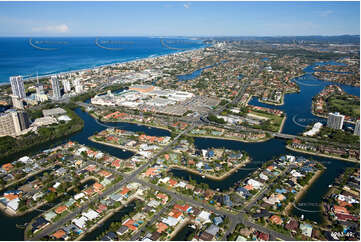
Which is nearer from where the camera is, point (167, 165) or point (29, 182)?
point (29, 182)

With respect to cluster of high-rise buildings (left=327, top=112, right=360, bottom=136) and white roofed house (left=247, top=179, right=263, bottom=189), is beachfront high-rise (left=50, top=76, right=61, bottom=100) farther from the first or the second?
cluster of high-rise buildings (left=327, top=112, right=360, bottom=136)

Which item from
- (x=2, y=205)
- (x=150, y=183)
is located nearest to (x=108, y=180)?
(x=150, y=183)

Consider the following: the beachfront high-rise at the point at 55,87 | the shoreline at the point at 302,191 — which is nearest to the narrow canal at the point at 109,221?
the shoreline at the point at 302,191

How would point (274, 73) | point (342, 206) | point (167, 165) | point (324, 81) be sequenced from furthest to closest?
1. point (274, 73)
2. point (324, 81)
3. point (167, 165)
4. point (342, 206)

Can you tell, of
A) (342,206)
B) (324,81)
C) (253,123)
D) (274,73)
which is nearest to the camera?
(342,206)

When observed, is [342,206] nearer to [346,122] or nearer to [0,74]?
[346,122]

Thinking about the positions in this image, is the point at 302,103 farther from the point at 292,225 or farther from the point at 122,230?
the point at 122,230

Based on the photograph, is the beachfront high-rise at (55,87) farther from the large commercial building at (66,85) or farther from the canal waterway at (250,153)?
the canal waterway at (250,153)

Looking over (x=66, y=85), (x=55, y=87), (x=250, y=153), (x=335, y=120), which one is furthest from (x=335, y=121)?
(x=66, y=85)
